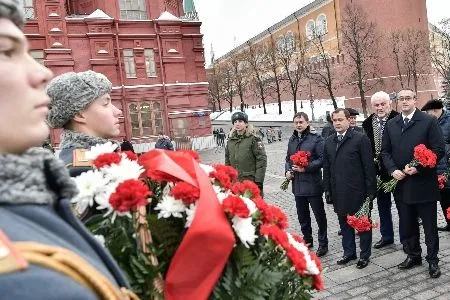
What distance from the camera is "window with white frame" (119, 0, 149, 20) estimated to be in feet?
92.1

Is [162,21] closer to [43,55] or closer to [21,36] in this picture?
[43,55]

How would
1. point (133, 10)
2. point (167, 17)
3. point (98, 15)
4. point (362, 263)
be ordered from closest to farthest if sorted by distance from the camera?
point (362, 263) → point (98, 15) → point (133, 10) → point (167, 17)

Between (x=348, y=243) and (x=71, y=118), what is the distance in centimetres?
424

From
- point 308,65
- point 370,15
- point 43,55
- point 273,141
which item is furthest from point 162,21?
point 308,65

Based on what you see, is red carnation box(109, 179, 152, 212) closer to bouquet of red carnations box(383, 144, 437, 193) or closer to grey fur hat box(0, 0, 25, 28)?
grey fur hat box(0, 0, 25, 28)

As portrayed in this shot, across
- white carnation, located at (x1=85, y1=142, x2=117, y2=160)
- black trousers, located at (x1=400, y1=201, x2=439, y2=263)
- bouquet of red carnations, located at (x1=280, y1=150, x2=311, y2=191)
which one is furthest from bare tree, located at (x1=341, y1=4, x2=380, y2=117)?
white carnation, located at (x1=85, y1=142, x2=117, y2=160)

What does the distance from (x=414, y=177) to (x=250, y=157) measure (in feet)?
8.54

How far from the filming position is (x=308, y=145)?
615 cm

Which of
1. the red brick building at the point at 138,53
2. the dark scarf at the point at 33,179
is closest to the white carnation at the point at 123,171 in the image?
the dark scarf at the point at 33,179

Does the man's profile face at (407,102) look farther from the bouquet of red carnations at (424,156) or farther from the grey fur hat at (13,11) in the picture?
the grey fur hat at (13,11)

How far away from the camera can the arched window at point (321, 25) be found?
2002 inches

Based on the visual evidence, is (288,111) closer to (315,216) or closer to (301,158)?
(315,216)

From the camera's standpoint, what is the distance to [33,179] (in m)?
0.88

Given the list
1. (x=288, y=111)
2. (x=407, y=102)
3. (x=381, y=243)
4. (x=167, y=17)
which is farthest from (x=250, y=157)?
(x=288, y=111)
